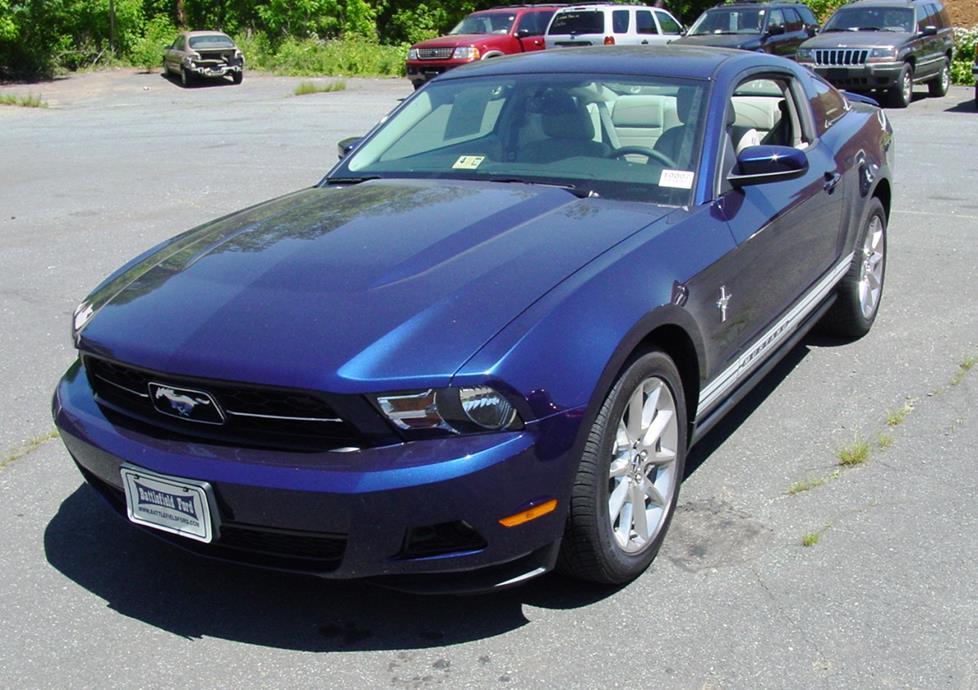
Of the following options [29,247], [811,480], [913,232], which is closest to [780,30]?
[913,232]

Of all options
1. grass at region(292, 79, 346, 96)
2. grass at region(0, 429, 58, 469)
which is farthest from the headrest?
grass at region(292, 79, 346, 96)

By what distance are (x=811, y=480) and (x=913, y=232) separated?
4978mm

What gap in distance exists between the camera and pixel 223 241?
13.2ft

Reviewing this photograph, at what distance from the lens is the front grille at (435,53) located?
915 inches

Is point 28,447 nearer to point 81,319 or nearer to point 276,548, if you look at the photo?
point 81,319

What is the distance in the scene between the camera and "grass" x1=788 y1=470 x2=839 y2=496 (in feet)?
14.0

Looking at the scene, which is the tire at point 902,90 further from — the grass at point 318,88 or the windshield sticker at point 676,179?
the windshield sticker at point 676,179

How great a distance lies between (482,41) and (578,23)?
2.22 meters

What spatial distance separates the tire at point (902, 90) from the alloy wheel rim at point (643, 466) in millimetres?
16483

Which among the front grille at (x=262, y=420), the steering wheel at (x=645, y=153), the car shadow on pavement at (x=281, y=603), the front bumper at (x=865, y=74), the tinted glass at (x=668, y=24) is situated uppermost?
the steering wheel at (x=645, y=153)

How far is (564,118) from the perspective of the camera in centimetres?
464

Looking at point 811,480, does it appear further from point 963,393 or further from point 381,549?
point 381,549

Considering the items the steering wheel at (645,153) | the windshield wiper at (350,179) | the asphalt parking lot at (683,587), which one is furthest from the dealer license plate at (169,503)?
the steering wheel at (645,153)

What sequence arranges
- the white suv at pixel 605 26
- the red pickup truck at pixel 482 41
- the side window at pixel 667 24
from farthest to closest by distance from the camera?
the side window at pixel 667 24 < the white suv at pixel 605 26 < the red pickup truck at pixel 482 41
